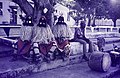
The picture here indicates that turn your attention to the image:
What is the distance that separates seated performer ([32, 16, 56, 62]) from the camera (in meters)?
7.28

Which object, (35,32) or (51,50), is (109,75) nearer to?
(51,50)

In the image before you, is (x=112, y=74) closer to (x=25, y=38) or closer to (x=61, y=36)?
(x=61, y=36)

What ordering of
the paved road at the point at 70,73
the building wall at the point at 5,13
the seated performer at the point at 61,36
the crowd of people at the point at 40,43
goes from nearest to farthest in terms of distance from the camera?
1. the paved road at the point at 70,73
2. the crowd of people at the point at 40,43
3. the seated performer at the point at 61,36
4. the building wall at the point at 5,13

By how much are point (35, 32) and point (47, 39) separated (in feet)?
1.74

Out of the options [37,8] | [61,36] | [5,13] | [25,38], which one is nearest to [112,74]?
[61,36]

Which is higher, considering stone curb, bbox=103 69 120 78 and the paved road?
the paved road

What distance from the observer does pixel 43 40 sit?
7.41 m

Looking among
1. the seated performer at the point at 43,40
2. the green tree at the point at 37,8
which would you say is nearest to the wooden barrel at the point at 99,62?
the seated performer at the point at 43,40

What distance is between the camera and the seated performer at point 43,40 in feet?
23.9

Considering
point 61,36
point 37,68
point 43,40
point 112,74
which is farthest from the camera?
point 61,36

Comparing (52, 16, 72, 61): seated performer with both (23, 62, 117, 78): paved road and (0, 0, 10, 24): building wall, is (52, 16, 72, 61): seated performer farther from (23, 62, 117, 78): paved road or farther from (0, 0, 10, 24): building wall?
(0, 0, 10, 24): building wall

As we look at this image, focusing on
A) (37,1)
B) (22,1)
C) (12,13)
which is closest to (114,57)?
(37,1)

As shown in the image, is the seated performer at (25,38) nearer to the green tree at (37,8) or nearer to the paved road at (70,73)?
the green tree at (37,8)

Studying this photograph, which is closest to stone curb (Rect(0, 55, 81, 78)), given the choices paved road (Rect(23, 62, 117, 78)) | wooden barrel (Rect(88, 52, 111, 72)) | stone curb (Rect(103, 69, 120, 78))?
paved road (Rect(23, 62, 117, 78))
